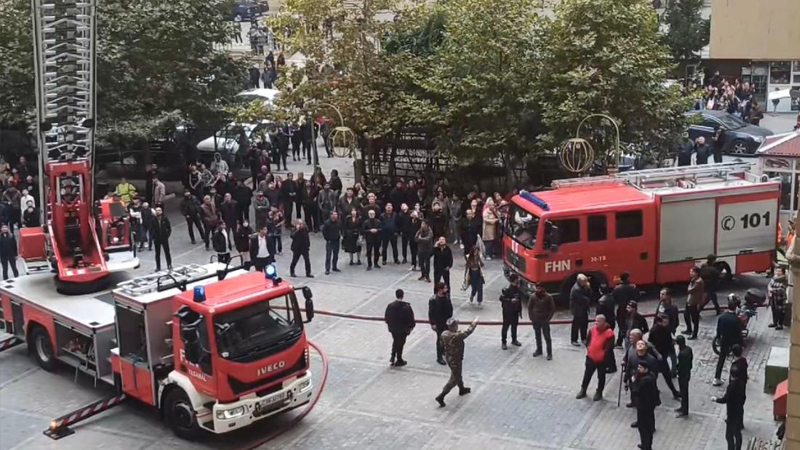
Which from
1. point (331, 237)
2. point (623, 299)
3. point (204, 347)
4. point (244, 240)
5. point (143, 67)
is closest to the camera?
point (204, 347)

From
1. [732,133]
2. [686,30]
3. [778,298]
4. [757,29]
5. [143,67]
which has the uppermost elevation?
[686,30]

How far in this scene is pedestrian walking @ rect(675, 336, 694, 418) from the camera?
16.7m

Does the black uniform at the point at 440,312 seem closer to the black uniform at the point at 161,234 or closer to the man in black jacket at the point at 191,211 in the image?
the black uniform at the point at 161,234

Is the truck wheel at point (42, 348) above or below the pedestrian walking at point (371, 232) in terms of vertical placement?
below

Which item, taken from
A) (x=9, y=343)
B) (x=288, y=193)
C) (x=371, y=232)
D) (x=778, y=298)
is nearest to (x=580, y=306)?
(x=778, y=298)

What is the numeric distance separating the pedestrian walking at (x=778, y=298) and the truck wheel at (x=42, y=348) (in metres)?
13.7

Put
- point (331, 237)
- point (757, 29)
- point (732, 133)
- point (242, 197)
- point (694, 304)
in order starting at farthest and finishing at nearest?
point (732, 133), point (242, 197), point (331, 237), point (757, 29), point (694, 304)

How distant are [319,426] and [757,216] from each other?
11.2 m

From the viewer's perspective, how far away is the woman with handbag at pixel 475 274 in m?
22.7

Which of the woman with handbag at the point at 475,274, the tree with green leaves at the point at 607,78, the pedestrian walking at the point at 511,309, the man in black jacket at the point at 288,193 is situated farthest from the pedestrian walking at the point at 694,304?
the man in black jacket at the point at 288,193

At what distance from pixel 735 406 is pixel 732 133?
21.6 m

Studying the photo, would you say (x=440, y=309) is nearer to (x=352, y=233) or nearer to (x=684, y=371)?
(x=684, y=371)

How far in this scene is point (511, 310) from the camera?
20266mm

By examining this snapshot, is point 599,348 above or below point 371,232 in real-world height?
below
